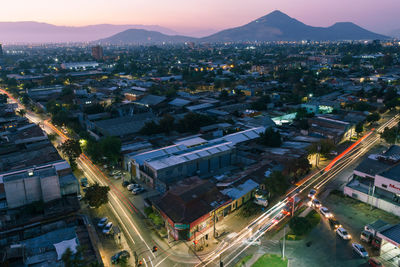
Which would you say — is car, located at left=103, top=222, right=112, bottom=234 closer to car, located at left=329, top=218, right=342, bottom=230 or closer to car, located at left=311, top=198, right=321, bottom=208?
car, located at left=311, top=198, right=321, bottom=208

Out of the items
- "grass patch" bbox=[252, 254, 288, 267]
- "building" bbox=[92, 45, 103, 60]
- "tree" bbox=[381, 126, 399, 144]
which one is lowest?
"grass patch" bbox=[252, 254, 288, 267]

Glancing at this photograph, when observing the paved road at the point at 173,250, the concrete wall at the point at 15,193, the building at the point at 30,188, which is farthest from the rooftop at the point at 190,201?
the concrete wall at the point at 15,193

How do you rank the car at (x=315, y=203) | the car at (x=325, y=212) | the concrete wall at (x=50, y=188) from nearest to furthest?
the concrete wall at (x=50, y=188) < the car at (x=325, y=212) < the car at (x=315, y=203)

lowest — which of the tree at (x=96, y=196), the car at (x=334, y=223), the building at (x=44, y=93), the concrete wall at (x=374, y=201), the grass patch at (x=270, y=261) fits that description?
the grass patch at (x=270, y=261)

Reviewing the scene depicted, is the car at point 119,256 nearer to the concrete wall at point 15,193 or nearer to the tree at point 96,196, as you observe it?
the tree at point 96,196

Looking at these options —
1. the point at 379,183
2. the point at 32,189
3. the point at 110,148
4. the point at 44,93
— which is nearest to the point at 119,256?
the point at 32,189

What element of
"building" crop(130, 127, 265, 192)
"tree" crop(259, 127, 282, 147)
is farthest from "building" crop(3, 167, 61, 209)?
"tree" crop(259, 127, 282, 147)

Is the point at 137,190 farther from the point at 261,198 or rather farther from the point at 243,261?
the point at 243,261
